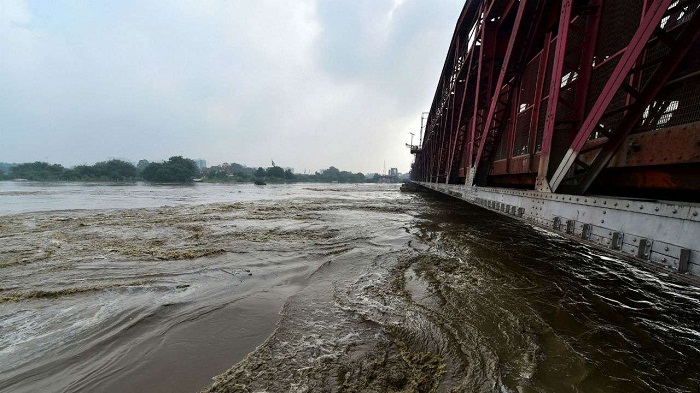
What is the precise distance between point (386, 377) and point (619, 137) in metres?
3.99

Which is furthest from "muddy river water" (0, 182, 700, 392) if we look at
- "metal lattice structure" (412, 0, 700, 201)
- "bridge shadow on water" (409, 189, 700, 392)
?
"metal lattice structure" (412, 0, 700, 201)

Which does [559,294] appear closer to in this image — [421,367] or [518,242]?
[421,367]

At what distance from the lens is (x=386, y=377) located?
6.48 ft

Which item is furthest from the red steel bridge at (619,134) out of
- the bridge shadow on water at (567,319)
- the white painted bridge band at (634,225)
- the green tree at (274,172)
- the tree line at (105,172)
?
the green tree at (274,172)

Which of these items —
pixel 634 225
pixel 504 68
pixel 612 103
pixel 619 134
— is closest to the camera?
pixel 634 225

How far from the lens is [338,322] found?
2744 millimetres

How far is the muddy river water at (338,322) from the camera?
2014 mm

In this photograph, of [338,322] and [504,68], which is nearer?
[338,322]

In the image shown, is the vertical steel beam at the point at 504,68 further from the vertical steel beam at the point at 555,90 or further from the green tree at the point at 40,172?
the green tree at the point at 40,172

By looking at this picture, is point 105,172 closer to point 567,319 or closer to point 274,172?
point 274,172

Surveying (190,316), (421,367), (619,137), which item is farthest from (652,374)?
(190,316)

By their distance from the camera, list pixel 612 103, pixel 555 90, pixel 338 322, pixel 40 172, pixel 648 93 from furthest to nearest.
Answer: pixel 40 172
pixel 612 103
pixel 555 90
pixel 648 93
pixel 338 322

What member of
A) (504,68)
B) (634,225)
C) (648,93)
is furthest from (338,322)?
(504,68)

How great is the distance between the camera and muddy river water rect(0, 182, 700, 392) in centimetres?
201
